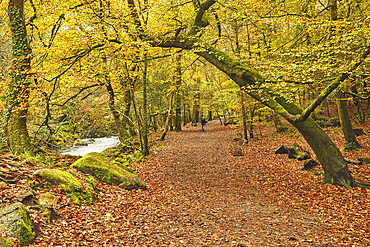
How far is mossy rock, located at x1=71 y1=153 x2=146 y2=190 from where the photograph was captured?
8211mm

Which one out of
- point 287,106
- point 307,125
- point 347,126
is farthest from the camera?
point 347,126

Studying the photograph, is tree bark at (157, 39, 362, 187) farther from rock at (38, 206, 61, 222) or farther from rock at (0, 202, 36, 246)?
rock at (0, 202, 36, 246)

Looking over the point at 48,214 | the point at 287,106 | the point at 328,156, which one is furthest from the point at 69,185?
the point at 328,156

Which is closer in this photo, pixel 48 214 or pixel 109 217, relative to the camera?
pixel 48 214

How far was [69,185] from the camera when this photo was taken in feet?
20.6

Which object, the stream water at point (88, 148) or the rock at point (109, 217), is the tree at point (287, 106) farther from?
the stream water at point (88, 148)

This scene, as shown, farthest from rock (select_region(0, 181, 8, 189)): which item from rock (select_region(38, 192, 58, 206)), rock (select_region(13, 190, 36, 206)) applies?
rock (select_region(38, 192, 58, 206))

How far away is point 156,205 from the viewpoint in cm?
729

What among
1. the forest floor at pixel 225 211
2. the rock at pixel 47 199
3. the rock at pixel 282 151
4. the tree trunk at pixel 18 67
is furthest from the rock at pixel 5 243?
the rock at pixel 282 151

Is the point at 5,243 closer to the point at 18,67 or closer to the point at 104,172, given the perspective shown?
the point at 104,172

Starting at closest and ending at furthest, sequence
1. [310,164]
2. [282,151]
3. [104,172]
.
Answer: [104,172]
[310,164]
[282,151]

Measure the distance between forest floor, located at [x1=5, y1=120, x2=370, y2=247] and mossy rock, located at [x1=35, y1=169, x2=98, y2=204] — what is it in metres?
0.36

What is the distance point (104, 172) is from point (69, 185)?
6.83 feet

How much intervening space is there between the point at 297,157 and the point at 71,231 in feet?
36.3
